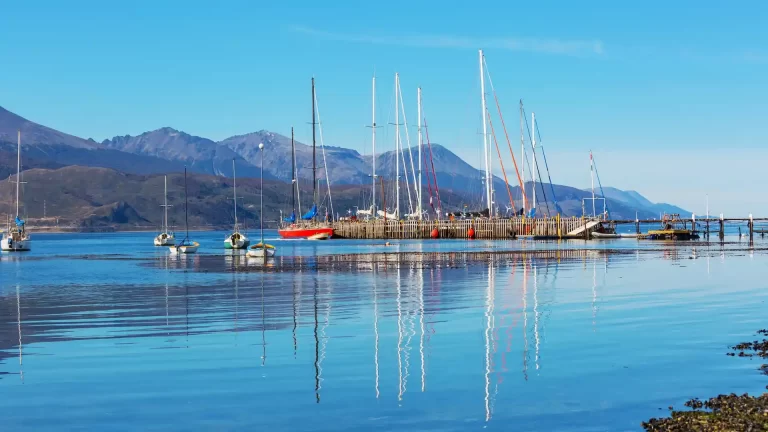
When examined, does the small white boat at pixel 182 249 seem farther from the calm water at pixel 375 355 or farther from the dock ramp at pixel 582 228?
the dock ramp at pixel 582 228

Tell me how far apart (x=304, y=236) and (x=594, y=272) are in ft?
367

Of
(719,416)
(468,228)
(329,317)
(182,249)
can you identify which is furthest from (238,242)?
(719,416)

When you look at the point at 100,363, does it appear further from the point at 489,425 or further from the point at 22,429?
the point at 489,425

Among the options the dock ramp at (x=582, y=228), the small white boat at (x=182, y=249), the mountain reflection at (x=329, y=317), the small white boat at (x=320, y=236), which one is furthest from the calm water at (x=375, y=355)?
the small white boat at (x=320, y=236)

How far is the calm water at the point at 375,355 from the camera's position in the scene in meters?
17.3

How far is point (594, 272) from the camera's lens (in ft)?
188

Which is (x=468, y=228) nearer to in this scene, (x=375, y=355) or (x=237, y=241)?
(x=237, y=241)

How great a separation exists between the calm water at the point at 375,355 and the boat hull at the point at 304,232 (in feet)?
376

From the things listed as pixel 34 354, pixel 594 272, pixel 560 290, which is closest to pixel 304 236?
pixel 594 272

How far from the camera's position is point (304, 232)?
166625mm

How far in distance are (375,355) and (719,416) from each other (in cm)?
977

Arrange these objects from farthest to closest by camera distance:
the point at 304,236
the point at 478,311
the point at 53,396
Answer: the point at 304,236
the point at 478,311
the point at 53,396

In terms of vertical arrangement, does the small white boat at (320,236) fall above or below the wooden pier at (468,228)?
below

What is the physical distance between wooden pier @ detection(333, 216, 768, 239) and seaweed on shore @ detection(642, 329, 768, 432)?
12619cm
